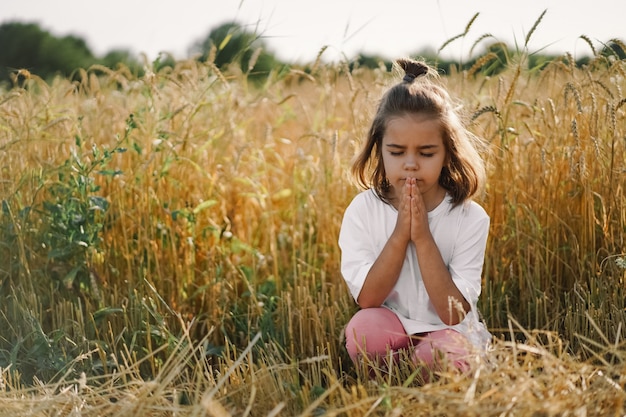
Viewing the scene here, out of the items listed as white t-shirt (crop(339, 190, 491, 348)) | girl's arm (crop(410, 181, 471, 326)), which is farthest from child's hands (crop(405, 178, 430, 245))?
white t-shirt (crop(339, 190, 491, 348))

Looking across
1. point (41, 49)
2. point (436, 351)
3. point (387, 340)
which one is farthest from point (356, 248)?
point (41, 49)

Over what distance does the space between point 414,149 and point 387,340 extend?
1.84 ft

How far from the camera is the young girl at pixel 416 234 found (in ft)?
7.53

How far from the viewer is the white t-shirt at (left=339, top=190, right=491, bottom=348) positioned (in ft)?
7.78

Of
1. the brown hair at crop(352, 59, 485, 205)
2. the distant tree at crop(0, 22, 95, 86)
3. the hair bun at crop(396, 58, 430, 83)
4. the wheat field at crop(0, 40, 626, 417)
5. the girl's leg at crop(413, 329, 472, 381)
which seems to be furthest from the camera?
the distant tree at crop(0, 22, 95, 86)

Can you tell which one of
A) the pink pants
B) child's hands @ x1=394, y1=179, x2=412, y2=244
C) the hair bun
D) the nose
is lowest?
the pink pants

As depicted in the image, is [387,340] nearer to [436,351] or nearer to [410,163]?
[436,351]

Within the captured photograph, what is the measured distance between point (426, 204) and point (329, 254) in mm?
752

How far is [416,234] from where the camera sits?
2301 mm

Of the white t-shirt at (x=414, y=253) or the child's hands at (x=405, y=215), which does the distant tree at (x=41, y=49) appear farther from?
the child's hands at (x=405, y=215)

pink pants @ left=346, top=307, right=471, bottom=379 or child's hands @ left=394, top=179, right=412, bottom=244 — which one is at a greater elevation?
child's hands @ left=394, top=179, right=412, bottom=244

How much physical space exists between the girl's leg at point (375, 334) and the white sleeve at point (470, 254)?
0.23 metres

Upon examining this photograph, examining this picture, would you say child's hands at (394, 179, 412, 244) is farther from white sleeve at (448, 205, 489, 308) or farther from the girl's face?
white sleeve at (448, 205, 489, 308)

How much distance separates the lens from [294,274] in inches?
115
